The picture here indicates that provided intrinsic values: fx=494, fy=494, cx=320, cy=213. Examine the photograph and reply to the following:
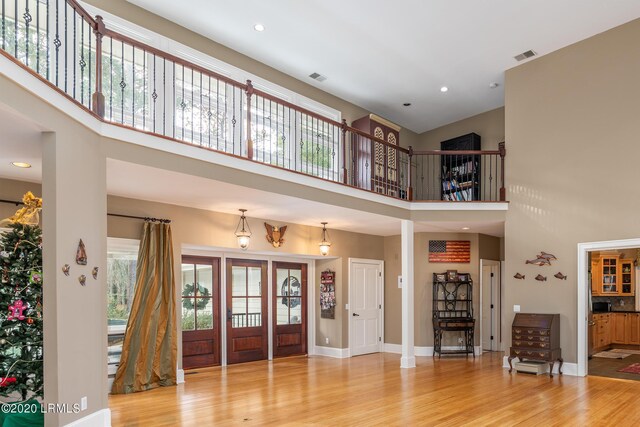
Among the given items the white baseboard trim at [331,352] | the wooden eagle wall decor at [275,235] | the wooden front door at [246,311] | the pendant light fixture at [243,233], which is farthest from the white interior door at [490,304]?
the pendant light fixture at [243,233]

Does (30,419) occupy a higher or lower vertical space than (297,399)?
higher

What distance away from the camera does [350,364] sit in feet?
29.7

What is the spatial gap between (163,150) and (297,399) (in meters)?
3.49

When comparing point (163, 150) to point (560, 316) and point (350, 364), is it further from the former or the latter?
point (560, 316)

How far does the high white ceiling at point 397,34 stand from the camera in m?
7.05

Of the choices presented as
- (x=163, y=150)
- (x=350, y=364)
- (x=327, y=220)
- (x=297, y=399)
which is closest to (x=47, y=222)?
(x=163, y=150)

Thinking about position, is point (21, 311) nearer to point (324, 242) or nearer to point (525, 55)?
point (324, 242)

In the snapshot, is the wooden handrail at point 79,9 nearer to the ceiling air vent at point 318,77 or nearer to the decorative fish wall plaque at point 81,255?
the decorative fish wall plaque at point 81,255

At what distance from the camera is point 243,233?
8.08 m

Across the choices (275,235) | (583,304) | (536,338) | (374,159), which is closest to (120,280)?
(275,235)

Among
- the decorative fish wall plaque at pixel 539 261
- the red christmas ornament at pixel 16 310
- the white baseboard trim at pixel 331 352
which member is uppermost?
the decorative fish wall plaque at pixel 539 261

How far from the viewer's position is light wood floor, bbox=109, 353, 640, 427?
5344 millimetres

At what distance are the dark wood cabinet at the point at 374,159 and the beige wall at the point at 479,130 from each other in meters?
1.99

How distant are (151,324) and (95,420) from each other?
2.41 metres
